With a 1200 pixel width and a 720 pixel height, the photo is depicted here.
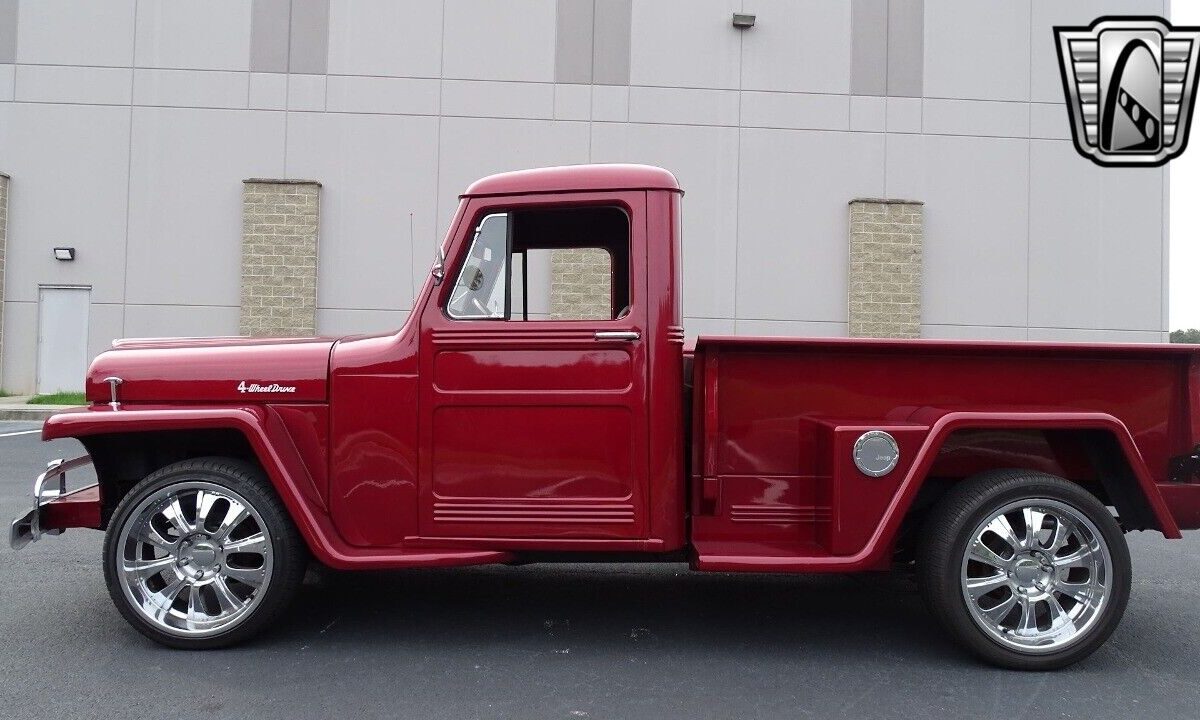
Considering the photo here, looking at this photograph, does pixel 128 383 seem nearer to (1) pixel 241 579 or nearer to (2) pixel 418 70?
(1) pixel 241 579

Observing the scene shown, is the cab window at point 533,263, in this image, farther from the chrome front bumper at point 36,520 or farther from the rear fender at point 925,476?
the chrome front bumper at point 36,520

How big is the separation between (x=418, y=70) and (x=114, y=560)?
1333 centimetres

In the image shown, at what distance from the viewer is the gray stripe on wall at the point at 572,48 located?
15.2 m

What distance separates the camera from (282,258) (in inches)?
587

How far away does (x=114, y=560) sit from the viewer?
3504 mm

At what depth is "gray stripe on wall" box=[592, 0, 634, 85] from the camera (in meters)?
15.2

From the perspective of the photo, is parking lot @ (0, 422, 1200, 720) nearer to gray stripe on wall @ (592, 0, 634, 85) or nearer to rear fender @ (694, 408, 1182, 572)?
rear fender @ (694, 408, 1182, 572)

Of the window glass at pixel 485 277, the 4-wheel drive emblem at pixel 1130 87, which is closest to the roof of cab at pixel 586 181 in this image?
the window glass at pixel 485 277

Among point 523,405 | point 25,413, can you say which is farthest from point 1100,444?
point 25,413

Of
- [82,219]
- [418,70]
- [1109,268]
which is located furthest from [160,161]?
[1109,268]

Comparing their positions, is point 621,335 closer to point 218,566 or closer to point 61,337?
point 218,566

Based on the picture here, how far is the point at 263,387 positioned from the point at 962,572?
313cm

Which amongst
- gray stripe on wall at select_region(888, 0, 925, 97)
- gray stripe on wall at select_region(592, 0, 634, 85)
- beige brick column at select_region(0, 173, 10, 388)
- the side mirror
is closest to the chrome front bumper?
the side mirror

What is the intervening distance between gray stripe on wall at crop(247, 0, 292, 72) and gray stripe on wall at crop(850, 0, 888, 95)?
10.7 meters
